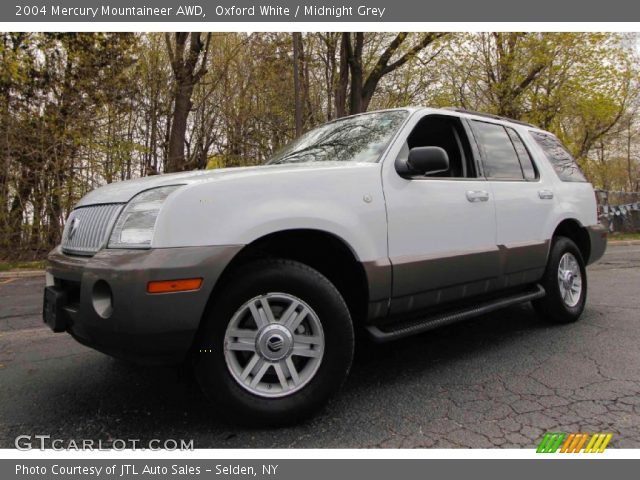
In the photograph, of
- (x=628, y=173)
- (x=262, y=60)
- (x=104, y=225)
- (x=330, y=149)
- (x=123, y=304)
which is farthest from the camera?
(x=628, y=173)

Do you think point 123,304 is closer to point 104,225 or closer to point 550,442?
point 104,225

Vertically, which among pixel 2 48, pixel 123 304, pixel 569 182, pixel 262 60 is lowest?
pixel 123 304

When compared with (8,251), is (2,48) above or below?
above

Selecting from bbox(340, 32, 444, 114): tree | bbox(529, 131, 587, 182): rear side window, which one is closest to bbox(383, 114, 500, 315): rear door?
bbox(529, 131, 587, 182): rear side window

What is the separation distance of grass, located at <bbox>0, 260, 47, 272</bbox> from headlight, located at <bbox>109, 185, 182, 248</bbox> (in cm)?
857

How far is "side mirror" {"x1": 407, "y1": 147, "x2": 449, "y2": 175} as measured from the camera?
2.81 metres

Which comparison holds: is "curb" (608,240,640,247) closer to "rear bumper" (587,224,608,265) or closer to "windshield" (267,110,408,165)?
"rear bumper" (587,224,608,265)

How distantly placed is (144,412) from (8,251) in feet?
33.8

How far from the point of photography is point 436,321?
298 cm

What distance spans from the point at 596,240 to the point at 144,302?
4405 mm

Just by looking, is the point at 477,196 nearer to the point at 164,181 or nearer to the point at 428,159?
the point at 428,159

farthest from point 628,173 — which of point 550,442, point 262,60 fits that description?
point 550,442

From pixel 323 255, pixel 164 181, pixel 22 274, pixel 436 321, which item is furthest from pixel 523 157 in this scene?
pixel 22 274

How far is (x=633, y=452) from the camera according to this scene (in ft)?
6.84
